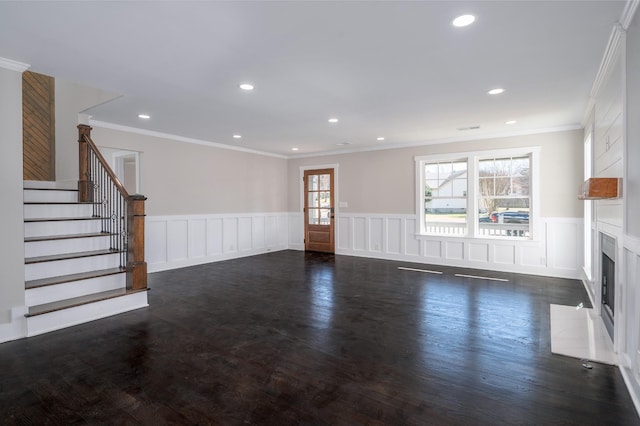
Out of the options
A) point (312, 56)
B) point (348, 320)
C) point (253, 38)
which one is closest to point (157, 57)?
point (253, 38)

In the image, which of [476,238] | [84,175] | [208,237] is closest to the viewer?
[84,175]

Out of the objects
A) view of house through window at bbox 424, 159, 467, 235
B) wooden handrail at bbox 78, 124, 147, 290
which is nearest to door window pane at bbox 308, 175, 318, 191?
view of house through window at bbox 424, 159, 467, 235

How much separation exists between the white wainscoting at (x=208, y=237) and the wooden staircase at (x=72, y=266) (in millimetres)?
1591

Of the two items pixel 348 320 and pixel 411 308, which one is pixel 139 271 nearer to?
pixel 348 320

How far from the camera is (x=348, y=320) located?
354cm

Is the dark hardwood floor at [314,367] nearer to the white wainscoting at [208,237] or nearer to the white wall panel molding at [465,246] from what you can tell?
Result: the white wall panel molding at [465,246]

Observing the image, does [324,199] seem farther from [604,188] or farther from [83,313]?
[604,188]

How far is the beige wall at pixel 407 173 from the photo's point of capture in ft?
18.1

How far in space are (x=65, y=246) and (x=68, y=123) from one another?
221 cm

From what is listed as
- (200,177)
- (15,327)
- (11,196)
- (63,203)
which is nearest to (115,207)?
(63,203)

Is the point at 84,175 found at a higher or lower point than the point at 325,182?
lower

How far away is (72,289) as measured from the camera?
3.71 metres

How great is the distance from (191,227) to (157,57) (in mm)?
4189

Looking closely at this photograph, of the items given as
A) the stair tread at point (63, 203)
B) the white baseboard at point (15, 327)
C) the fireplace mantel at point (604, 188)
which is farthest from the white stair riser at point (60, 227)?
the fireplace mantel at point (604, 188)
